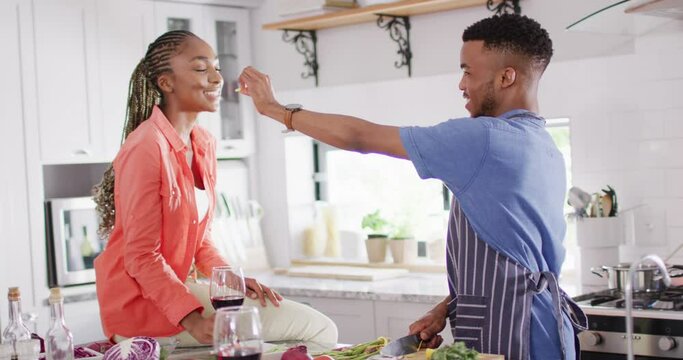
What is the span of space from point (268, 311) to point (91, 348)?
1.60 feet

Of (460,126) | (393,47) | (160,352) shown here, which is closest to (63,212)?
(393,47)

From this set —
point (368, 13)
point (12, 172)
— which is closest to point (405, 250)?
point (368, 13)

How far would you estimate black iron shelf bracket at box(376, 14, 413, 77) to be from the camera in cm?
492

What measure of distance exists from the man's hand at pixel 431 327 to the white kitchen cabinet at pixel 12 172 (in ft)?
9.04

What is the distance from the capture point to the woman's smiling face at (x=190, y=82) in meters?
2.98

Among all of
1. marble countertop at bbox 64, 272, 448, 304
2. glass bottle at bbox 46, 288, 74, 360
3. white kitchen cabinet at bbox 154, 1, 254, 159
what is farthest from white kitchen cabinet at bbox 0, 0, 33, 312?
glass bottle at bbox 46, 288, 74, 360

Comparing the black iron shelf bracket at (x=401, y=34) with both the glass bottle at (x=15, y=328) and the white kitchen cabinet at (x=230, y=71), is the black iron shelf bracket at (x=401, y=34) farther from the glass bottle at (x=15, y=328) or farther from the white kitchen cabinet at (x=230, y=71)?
the glass bottle at (x=15, y=328)

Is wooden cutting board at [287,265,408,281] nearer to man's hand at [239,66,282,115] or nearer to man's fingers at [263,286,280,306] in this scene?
man's fingers at [263,286,280,306]

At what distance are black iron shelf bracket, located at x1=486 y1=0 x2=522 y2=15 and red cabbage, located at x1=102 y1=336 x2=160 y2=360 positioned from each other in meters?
2.68

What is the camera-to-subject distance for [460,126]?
2.29 meters

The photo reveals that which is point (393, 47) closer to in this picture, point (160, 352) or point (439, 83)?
point (439, 83)

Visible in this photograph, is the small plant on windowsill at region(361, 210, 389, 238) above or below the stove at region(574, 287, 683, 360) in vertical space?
above

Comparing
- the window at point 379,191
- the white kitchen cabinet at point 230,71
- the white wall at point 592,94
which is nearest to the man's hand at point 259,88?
the white wall at point 592,94

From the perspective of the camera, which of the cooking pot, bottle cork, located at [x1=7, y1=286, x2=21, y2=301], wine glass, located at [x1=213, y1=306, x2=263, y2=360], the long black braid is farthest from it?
the cooking pot
